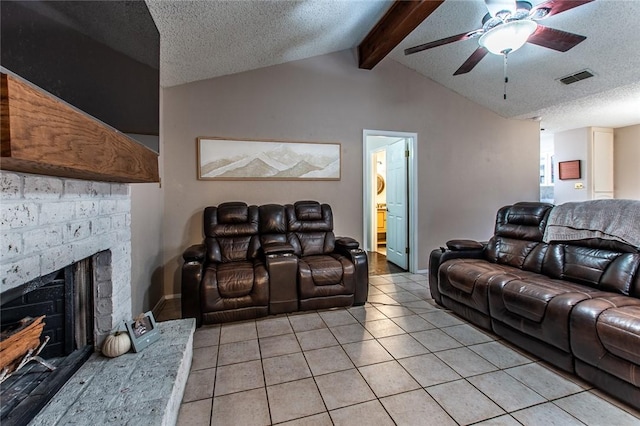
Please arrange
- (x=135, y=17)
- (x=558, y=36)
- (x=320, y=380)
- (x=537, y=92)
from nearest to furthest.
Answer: (x=135, y=17) → (x=320, y=380) → (x=558, y=36) → (x=537, y=92)

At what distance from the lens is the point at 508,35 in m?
2.19

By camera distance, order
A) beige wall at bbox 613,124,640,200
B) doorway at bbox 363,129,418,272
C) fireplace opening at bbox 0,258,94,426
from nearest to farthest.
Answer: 1. fireplace opening at bbox 0,258,94,426
2. doorway at bbox 363,129,418,272
3. beige wall at bbox 613,124,640,200

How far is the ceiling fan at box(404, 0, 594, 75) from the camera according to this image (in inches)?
80.3

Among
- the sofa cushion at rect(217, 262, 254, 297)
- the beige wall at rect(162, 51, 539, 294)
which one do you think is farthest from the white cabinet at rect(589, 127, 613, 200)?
the sofa cushion at rect(217, 262, 254, 297)

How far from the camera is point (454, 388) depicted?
1.80 metres

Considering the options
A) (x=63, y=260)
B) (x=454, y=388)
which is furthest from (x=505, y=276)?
(x=63, y=260)

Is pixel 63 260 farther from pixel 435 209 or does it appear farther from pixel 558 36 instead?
pixel 435 209

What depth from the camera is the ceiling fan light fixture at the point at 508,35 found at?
2105 millimetres

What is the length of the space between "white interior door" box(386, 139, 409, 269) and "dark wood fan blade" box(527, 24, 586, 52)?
6.99 ft

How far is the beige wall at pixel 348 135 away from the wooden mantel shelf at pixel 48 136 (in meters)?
2.37

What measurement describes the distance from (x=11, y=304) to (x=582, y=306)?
9.98 feet

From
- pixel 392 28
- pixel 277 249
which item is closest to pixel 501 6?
pixel 392 28

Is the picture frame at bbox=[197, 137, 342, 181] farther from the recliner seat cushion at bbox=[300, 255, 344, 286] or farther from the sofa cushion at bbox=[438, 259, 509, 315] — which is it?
the sofa cushion at bbox=[438, 259, 509, 315]

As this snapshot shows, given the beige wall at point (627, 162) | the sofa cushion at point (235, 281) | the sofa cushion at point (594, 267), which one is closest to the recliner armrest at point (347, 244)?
the sofa cushion at point (235, 281)
